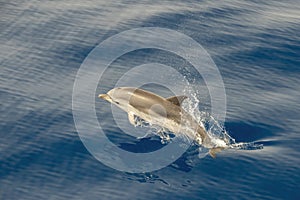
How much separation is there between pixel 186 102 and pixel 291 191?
45.7ft

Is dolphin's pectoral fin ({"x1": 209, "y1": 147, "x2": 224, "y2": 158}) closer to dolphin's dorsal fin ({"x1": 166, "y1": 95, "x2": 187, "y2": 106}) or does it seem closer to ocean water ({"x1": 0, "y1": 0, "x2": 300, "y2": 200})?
ocean water ({"x1": 0, "y1": 0, "x2": 300, "y2": 200})

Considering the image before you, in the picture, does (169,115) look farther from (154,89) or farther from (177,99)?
(154,89)

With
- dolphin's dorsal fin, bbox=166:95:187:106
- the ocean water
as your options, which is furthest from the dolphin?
the ocean water

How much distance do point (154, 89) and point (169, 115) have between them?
1191 cm

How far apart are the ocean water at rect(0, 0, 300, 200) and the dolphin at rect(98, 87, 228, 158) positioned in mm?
1397

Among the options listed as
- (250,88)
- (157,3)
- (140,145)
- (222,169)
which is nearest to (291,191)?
(222,169)

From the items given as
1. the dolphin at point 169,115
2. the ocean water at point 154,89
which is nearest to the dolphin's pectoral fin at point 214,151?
the dolphin at point 169,115

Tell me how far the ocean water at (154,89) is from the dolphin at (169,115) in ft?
4.58

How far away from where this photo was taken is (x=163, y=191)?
131ft

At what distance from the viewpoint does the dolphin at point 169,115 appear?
42438mm

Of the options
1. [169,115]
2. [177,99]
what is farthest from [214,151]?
[177,99]

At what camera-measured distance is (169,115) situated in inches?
1672

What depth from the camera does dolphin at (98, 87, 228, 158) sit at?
139 feet

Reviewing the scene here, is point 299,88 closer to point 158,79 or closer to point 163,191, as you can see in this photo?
point 158,79
